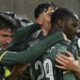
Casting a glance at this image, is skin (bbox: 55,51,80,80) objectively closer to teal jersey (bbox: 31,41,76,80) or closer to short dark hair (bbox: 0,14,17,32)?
teal jersey (bbox: 31,41,76,80)

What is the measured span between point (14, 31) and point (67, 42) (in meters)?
0.94

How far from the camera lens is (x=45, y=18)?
4422mm

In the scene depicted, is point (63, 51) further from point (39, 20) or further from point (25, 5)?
point (25, 5)

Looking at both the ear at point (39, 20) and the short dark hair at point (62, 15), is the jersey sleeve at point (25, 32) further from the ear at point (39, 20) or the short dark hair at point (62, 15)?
the short dark hair at point (62, 15)

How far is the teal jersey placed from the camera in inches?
140

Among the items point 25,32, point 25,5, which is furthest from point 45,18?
point 25,5

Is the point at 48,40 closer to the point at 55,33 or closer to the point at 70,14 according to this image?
the point at 55,33

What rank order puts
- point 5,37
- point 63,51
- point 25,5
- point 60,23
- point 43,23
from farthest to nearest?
point 25,5 → point 43,23 → point 5,37 → point 60,23 → point 63,51

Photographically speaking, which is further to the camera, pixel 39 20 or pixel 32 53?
pixel 39 20

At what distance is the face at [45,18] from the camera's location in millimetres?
4320

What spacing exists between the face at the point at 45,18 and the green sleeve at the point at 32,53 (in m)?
0.66

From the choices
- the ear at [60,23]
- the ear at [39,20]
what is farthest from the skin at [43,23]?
the ear at [60,23]

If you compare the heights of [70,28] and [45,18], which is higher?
[70,28]

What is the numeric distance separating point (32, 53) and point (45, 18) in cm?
85
